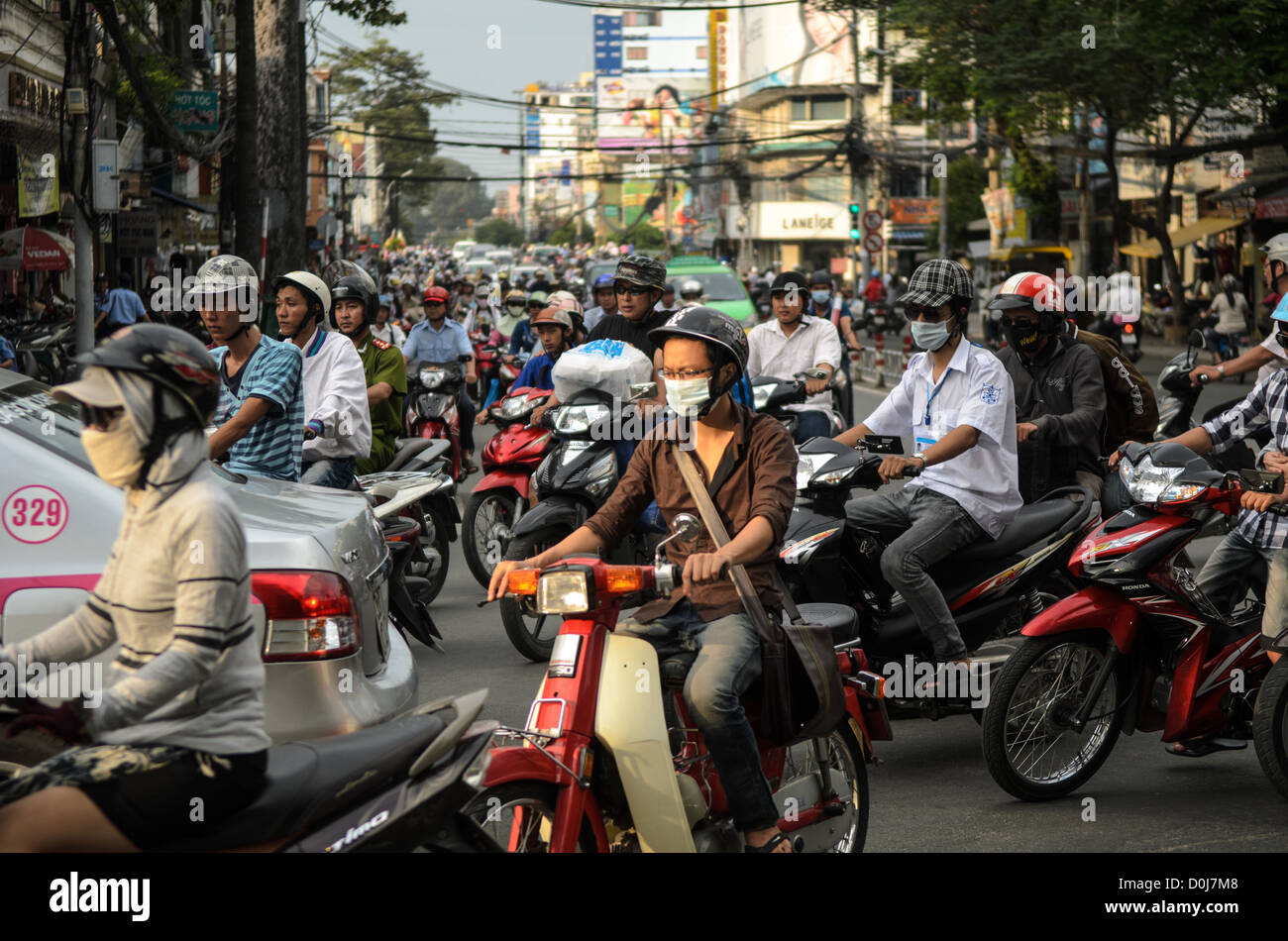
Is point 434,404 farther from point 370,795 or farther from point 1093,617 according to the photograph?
point 370,795

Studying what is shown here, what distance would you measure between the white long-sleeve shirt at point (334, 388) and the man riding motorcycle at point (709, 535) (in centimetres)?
274

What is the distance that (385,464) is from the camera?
8.46 m

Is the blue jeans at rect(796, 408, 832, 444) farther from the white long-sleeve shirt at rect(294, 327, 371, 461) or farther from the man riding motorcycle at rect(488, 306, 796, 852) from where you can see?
the man riding motorcycle at rect(488, 306, 796, 852)

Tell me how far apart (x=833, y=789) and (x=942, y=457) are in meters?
1.76

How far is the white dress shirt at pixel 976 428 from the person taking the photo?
594cm

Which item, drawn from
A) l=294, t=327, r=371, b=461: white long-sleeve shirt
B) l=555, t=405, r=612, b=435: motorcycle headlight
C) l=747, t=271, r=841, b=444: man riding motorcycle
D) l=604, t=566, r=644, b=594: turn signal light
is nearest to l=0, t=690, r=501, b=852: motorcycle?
l=604, t=566, r=644, b=594: turn signal light

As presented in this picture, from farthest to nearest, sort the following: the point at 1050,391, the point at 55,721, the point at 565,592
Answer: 1. the point at 1050,391
2. the point at 565,592
3. the point at 55,721

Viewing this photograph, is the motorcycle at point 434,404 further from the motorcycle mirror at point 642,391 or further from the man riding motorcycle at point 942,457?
the man riding motorcycle at point 942,457

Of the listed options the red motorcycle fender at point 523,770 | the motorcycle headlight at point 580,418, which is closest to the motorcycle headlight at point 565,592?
the red motorcycle fender at point 523,770

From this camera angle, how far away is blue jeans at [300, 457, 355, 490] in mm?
6883

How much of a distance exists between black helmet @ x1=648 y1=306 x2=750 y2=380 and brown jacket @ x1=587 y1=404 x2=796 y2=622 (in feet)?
0.62

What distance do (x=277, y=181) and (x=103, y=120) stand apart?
6843mm

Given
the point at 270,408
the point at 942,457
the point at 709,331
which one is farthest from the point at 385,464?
the point at 709,331

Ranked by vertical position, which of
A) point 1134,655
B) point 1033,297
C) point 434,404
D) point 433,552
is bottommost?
point 433,552
